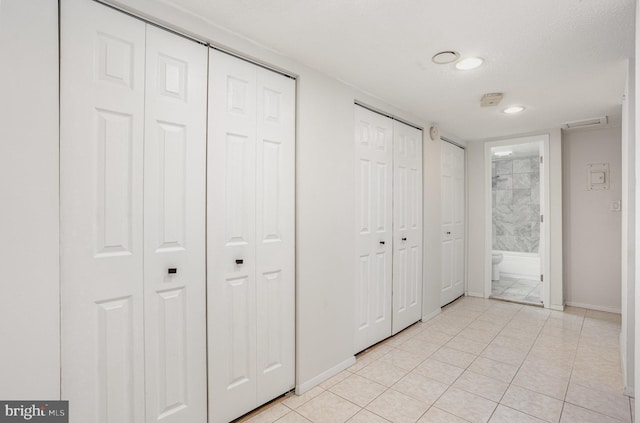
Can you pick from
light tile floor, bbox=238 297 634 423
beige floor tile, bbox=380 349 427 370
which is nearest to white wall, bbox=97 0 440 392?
light tile floor, bbox=238 297 634 423

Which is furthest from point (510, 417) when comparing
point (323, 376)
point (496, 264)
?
point (496, 264)

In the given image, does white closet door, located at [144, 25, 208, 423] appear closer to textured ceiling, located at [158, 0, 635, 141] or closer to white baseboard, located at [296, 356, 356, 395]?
textured ceiling, located at [158, 0, 635, 141]

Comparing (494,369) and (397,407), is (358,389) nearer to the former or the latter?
(397,407)

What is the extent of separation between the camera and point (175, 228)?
1.66 m

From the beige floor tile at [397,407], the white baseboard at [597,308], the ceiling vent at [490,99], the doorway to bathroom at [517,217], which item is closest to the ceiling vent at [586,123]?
the ceiling vent at [490,99]

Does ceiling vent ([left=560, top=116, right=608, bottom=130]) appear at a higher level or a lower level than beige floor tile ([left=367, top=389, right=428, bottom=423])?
higher

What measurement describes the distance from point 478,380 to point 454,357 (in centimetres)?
38

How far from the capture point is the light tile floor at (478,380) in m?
2.01

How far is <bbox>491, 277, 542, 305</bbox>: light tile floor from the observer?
15.2 feet

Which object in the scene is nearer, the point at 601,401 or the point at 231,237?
the point at 231,237

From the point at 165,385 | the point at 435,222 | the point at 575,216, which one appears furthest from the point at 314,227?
the point at 575,216

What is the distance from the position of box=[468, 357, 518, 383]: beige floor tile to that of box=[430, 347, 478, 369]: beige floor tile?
5 cm

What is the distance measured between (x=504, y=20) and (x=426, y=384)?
8.06 feet

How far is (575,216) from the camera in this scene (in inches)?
165
